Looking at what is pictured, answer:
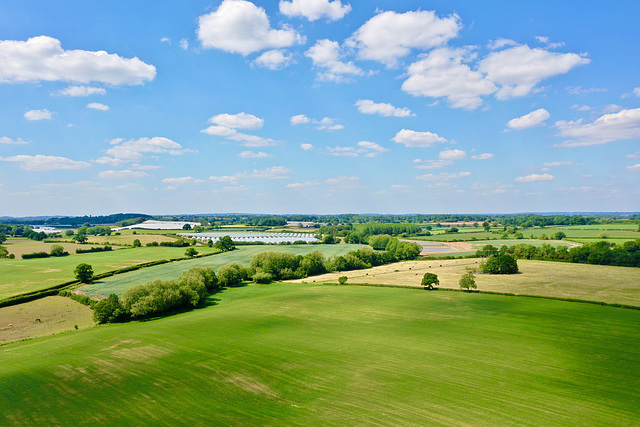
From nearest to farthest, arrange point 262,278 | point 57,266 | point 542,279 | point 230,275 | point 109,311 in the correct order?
point 109,311 < point 542,279 < point 230,275 < point 262,278 < point 57,266

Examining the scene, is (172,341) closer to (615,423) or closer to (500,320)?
(615,423)

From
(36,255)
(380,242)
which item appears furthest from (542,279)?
(36,255)

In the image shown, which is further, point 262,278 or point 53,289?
point 262,278

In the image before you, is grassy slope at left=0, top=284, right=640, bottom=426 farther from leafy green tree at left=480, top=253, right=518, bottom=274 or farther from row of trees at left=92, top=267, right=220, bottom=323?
leafy green tree at left=480, top=253, right=518, bottom=274

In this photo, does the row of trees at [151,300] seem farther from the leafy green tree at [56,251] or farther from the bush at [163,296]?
the leafy green tree at [56,251]

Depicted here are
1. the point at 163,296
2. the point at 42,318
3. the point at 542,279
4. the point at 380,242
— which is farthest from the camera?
the point at 380,242

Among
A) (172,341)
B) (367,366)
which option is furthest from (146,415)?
(367,366)

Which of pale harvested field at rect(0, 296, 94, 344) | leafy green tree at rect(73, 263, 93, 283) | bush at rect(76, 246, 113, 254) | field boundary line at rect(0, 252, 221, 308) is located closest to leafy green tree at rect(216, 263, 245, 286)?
pale harvested field at rect(0, 296, 94, 344)

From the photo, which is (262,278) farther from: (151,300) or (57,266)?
(57,266)
